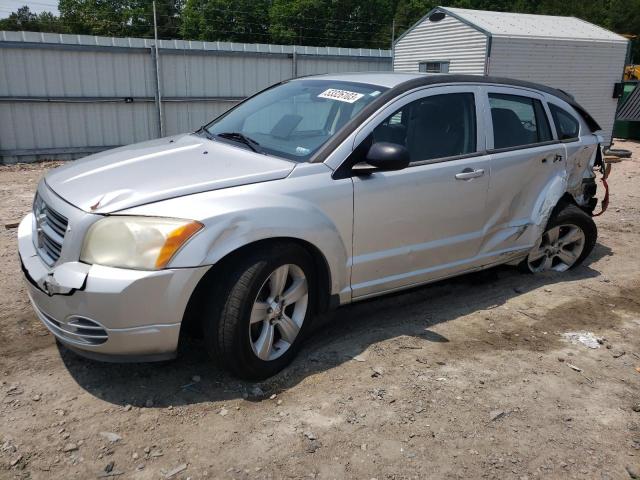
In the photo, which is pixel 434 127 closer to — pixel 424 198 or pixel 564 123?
pixel 424 198

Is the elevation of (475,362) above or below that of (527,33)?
below

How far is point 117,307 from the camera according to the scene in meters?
2.78

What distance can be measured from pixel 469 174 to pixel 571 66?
11.8 metres

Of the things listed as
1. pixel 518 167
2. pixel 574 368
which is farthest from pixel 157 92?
pixel 574 368

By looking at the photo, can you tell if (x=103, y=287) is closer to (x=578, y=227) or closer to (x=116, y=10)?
(x=578, y=227)

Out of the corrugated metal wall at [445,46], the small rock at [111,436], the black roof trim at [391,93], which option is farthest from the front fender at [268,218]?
the corrugated metal wall at [445,46]

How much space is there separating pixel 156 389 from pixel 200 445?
577 millimetres

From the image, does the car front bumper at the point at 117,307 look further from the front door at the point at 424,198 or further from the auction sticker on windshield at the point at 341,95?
the auction sticker on windshield at the point at 341,95

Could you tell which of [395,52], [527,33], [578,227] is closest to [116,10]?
[395,52]

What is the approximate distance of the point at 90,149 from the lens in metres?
12.2

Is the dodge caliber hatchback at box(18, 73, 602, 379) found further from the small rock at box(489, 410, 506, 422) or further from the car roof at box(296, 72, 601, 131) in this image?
the small rock at box(489, 410, 506, 422)

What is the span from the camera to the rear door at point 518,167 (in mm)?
4328

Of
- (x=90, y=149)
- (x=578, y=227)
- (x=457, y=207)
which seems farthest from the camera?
(x=90, y=149)

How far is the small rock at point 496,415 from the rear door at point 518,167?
1.52 metres
